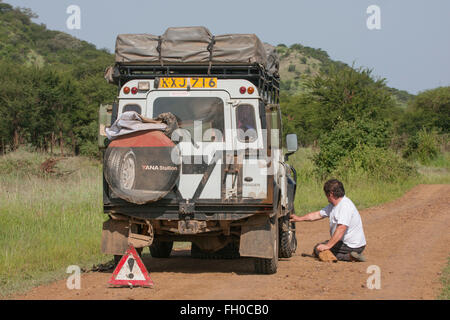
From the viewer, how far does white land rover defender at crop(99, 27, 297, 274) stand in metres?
7.51

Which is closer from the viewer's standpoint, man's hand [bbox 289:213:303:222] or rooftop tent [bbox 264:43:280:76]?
man's hand [bbox 289:213:303:222]

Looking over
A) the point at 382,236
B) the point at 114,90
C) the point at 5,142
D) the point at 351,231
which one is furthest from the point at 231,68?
the point at 114,90

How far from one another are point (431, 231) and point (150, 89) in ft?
26.0

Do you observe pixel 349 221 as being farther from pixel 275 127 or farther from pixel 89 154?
Result: pixel 89 154

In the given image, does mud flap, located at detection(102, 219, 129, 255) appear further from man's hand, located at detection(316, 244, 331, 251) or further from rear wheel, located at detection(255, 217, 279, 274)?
man's hand, located at detection(316, 244, 331, 251)

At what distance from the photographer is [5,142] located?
111 ft

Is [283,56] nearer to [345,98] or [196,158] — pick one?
[345,98]

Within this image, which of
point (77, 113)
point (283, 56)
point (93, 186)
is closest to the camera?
point (93, 186)

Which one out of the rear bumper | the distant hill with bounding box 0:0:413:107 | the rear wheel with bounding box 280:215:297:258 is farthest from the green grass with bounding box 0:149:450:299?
the distant hill with bounding box 0:0:413:107

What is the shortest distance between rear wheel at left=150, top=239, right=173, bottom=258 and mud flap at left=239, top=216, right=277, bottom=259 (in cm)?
236

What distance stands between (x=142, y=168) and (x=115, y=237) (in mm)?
1151

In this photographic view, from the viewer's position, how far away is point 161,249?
10000 mm

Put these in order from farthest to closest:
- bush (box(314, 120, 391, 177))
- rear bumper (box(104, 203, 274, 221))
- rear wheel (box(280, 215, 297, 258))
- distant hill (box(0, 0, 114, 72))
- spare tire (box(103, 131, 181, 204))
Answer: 1. distant hill (box(0, 0, 114, 72))
2. bush (box(314, 120, 391, 177))
3. rear wheel (box(280, 215, 297, 258))
4. rear bumper (box(104, 203, 274, 221))
5. spare tire (box(103, 131, 181, 204))

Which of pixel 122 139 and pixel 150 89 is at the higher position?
pixel 150 89
